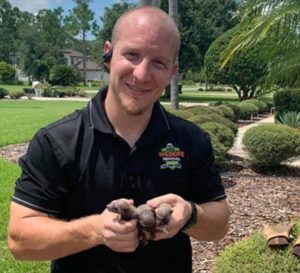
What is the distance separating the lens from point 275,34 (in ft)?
39.7

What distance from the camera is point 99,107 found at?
1992mm

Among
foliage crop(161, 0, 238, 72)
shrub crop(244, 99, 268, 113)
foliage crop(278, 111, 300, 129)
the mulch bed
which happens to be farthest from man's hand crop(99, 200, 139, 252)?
foliage crop(161, 0, 238, 72)

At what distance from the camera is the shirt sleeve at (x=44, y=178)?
1.82 metres

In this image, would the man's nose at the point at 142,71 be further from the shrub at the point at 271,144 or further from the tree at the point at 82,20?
the tree at the point at 82,20

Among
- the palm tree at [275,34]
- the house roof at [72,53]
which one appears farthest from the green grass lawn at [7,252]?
the house roof at [72,53]

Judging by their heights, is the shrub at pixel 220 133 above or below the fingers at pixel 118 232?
below

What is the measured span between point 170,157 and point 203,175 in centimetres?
18

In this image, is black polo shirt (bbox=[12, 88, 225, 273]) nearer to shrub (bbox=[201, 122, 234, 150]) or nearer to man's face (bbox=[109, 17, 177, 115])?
man's face (bbox=[109, 17, 177, 115])

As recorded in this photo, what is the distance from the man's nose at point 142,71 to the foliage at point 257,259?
1.57 m

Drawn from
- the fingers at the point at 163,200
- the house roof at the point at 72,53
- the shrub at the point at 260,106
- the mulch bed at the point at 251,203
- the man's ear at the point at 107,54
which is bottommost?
the house roof at the point at 72,53

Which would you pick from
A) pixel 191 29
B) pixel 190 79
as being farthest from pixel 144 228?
pixel 190 79

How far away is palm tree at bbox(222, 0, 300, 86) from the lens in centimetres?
1121

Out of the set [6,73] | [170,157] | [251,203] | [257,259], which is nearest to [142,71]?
[170,157]

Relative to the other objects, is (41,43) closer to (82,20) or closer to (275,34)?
(82,20)
